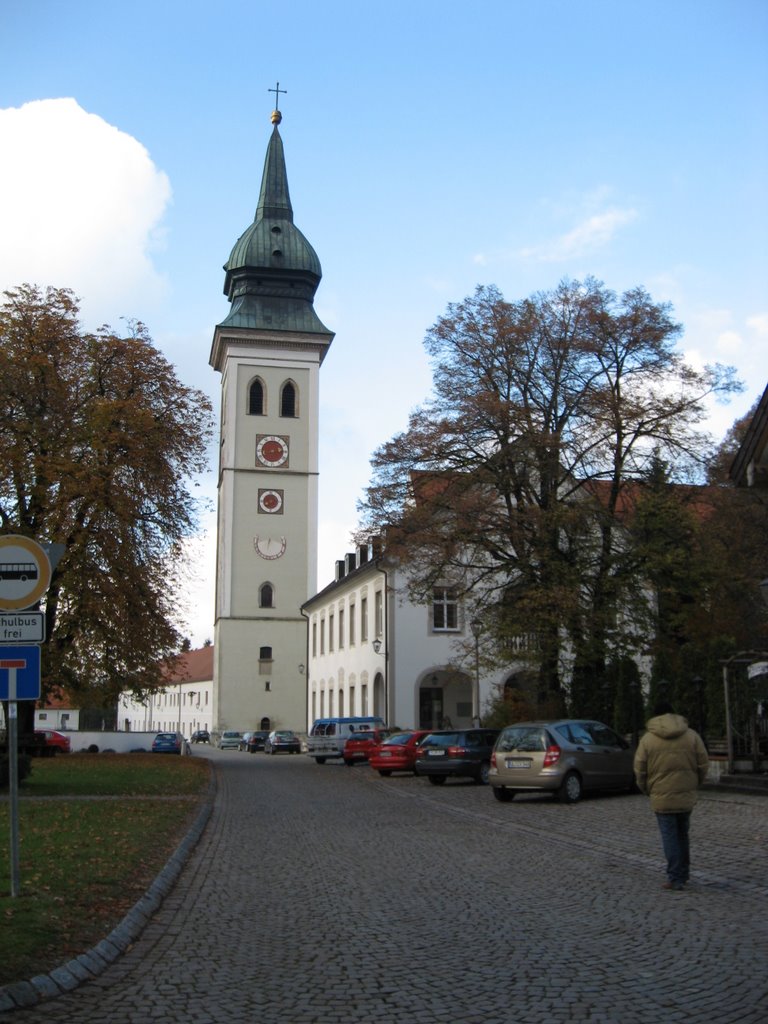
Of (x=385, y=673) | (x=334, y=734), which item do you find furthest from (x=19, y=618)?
(x=385, y=673)

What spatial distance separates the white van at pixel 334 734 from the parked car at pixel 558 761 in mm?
20327

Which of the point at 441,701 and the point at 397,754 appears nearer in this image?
the point at 397,754

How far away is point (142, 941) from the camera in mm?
8086

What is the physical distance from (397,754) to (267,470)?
43941 mm

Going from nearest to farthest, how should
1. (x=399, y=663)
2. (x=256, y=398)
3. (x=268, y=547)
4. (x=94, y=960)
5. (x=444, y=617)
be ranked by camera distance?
1. (x=94, y=960)
2. (x=399, y=663)
3. (x=444, y=617)
4. (x=268, y=547)
5. (x=256, y=398)

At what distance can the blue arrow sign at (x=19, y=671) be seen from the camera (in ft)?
29.7

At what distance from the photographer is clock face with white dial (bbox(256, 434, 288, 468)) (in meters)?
73.7

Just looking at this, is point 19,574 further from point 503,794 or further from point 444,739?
point 444,739

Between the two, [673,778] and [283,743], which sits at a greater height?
[673,778]

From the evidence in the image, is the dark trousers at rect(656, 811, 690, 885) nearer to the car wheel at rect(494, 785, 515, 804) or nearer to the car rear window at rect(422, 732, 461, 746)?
the car wheel at rect(494, 785, 515, 804)

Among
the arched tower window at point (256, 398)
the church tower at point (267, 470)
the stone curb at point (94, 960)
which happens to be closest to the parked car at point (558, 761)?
the stone curb at point (94, 960)

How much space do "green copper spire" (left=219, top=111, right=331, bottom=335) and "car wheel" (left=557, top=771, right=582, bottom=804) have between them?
193 ft

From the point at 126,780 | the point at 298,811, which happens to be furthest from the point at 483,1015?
the point at 126,780

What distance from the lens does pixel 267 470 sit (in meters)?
73.4
